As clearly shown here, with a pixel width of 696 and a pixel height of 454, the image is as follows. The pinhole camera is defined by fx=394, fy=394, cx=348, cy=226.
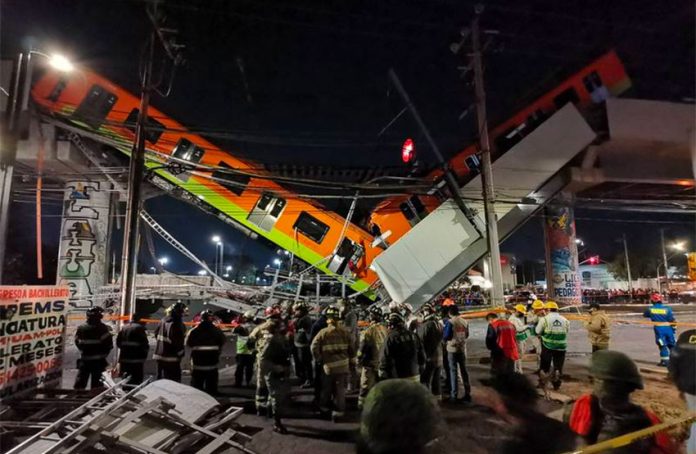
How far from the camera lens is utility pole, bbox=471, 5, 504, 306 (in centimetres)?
939

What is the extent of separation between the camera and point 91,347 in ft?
21.3

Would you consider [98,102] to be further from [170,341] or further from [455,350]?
[455,350]

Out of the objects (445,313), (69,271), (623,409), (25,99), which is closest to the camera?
(623,409)

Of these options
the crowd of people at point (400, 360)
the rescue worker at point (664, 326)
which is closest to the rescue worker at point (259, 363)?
the crowd of people at point (400, 360)

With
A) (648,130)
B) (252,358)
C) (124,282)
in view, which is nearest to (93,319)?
(124,282)

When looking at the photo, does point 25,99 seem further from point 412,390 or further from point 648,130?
point 648,130

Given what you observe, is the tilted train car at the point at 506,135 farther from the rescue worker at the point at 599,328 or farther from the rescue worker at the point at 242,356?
the rescue worker at the point at 242,356

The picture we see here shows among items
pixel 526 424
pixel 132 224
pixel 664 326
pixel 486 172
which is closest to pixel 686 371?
pixel 526 424

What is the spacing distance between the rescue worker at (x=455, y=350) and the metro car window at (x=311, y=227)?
7542 mm

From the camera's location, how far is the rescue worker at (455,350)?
23.1 feet

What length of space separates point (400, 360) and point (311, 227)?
9.03 metres

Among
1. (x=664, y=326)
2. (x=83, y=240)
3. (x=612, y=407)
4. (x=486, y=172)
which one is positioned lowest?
(x=664, y=326)

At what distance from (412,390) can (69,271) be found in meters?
17.4

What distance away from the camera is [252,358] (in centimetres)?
842
